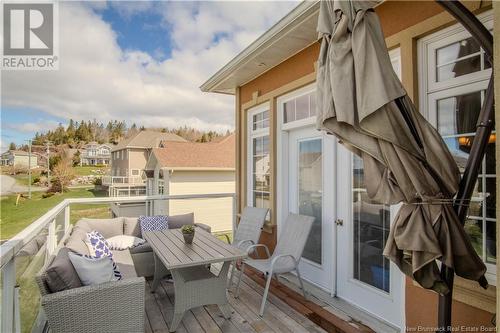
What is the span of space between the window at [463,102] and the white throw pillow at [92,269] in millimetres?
2858

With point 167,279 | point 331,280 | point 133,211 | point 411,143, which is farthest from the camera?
point 133,211

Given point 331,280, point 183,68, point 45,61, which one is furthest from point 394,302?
point 183,68

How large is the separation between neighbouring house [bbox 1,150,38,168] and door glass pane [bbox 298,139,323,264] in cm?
1862

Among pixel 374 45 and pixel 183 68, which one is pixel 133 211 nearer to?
pixel 374 45

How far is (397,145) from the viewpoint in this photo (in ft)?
4.68

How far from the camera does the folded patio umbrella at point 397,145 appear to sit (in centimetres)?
141

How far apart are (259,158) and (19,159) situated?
20586 millimetres

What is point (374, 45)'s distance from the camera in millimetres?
1483

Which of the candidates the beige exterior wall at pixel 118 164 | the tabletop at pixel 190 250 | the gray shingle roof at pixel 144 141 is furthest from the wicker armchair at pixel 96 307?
the beige exterior wall at pixel 118 164

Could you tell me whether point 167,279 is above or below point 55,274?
below

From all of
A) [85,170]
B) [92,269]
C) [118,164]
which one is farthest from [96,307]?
[85,170]

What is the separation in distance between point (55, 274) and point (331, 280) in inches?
111

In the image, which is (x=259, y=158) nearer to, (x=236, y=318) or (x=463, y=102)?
(x=236, y=318)

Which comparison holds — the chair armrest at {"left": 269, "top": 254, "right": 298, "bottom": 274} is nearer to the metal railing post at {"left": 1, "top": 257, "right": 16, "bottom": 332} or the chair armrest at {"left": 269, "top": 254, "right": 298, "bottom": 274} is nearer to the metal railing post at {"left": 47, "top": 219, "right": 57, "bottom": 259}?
the metal railing post at {"left": 1, "top": 257, "right": 16, "bottom": 332}
